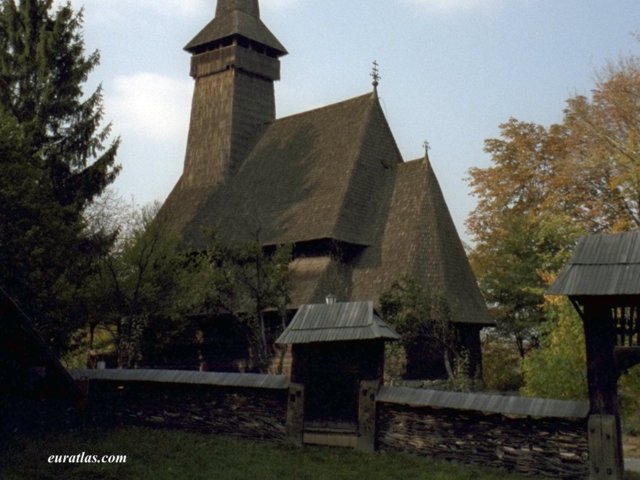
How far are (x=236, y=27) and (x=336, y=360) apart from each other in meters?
24.9

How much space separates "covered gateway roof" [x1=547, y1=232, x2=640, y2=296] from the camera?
10.5 metres

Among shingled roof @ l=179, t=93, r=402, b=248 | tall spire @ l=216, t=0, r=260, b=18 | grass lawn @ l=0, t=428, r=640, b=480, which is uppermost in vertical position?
tall spire @ l=216, t=0, r=260, b=18

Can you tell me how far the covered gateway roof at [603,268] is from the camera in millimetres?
10539

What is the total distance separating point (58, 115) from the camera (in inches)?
900

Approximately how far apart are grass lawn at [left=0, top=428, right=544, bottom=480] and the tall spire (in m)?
27.9

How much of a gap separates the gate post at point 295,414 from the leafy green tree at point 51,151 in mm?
8282

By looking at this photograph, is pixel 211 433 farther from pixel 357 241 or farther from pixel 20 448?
pixel 357 241

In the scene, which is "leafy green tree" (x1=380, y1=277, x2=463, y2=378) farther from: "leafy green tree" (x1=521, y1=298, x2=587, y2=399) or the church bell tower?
the church bell tower

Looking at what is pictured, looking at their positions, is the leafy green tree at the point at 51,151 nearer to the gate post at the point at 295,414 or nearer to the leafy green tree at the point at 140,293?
the leafy green tree at the point at 140,293

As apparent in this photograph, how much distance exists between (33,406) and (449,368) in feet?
45.5

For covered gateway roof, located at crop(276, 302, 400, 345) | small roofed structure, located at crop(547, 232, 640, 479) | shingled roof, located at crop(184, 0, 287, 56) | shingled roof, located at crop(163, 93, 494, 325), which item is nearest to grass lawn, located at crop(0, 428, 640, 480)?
small roofed structure, located at crop(547, 232, 640, 479)

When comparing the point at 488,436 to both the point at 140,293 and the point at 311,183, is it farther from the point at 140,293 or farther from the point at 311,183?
the point at 311,183

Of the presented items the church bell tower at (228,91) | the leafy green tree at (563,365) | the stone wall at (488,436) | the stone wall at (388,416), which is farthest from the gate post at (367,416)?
the church bell tower at (228,91)

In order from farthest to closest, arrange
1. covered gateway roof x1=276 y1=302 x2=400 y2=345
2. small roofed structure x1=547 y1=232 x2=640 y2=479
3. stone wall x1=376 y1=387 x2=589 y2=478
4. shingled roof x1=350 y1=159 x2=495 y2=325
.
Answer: shingled roof x1=350 y1=159 x2=495 y2=325 → covered gateway roof x1=276 y1=302 x2=400 y2=345 → stone wall x1=376 y1=387 x2=589 y2=478 → small roofed structure x1=547 y1=232 x2=640 y2=479
